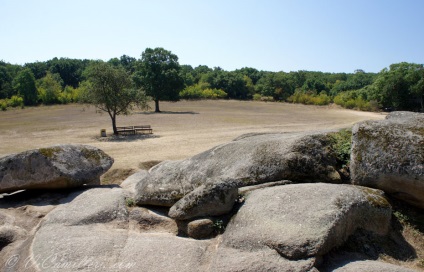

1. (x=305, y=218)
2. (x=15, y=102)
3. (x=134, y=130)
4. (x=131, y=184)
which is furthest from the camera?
(x=15, y=102)

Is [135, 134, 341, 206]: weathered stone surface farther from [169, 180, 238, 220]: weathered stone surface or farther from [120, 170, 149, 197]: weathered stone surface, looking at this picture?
[120, 170, 149, 197]: weathered stone surface

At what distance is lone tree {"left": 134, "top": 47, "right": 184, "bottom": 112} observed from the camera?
71062mm

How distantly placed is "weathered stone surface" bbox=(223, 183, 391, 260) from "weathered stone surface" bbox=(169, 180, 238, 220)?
45cm

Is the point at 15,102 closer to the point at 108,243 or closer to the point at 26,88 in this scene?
the point at 26,88

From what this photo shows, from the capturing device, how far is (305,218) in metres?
7.50

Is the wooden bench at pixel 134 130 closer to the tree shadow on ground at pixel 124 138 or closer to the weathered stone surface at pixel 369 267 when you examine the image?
the tree shadow on ground at pixel 124 138

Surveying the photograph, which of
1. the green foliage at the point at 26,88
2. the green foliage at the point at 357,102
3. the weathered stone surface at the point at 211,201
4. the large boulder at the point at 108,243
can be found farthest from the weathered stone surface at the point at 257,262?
the green foliage at the point at 26,88

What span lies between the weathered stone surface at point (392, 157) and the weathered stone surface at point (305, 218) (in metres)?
0.57

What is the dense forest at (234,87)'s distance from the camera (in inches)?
2808

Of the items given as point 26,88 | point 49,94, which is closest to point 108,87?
point 49,94

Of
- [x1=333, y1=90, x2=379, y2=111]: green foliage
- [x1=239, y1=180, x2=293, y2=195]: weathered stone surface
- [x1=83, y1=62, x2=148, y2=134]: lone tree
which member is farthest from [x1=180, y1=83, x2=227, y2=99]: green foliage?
[x1=239, y1=180, x2=293, y2=195]: weathered stone surface

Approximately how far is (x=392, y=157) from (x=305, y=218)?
3157 mm

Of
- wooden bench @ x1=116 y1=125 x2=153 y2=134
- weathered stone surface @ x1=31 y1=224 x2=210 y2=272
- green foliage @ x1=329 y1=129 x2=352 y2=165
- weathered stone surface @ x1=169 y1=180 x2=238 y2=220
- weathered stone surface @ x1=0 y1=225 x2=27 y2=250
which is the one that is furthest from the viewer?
wooden bench @ x1=116 y1=125 x2=153 y2=134

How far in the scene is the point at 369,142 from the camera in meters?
9.35
